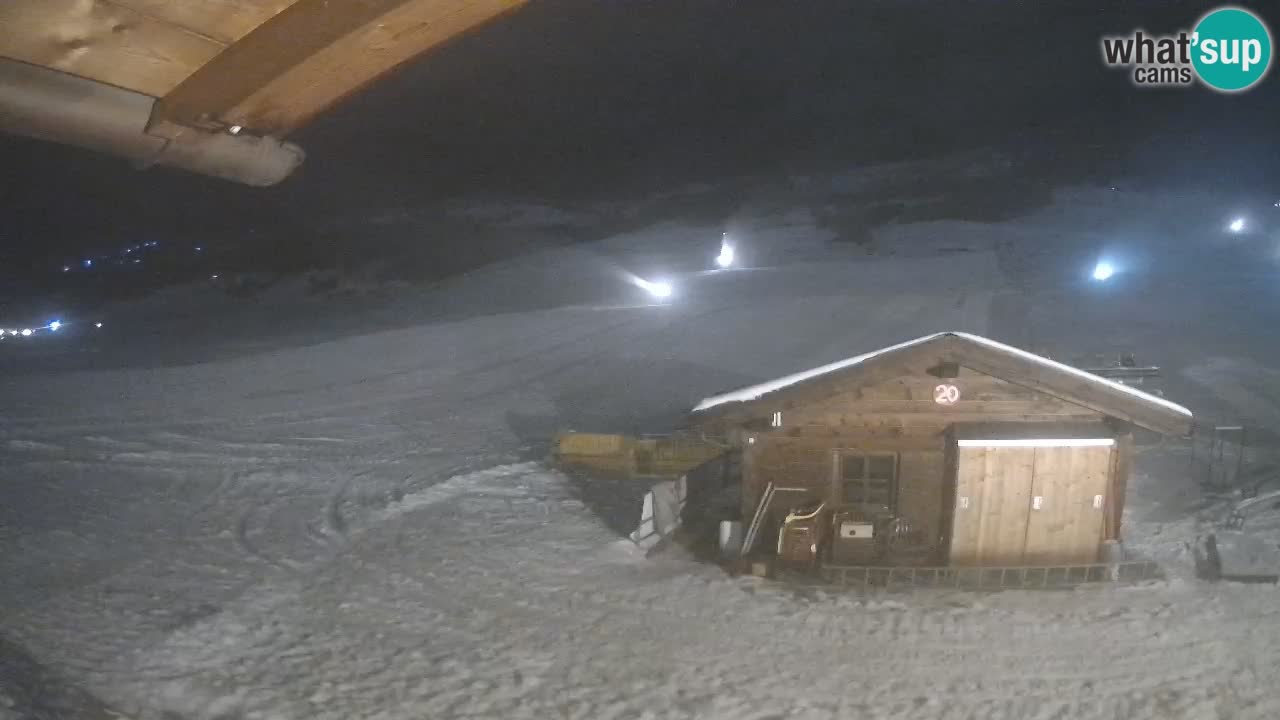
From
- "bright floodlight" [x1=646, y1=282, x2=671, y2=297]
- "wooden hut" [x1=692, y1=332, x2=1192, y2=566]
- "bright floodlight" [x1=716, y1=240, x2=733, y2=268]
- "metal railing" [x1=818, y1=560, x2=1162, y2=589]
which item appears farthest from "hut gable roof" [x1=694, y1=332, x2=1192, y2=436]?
"bright floodlight" [x1=716, y1=240, x2=733, y2=268]

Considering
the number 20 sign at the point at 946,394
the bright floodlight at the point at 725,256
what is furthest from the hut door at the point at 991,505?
the bright floodlight at the point at 725,256

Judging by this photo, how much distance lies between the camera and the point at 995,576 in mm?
11477

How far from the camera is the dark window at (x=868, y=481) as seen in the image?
12.0m

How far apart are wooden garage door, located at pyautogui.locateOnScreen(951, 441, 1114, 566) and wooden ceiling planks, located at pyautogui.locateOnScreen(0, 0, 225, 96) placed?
1130 centimetres

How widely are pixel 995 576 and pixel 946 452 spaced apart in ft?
5.90

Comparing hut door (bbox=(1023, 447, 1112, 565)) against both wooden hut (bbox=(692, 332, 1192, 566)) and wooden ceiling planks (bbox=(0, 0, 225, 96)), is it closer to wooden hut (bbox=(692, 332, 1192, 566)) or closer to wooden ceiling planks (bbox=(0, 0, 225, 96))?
wooden hut (bbox=(692, 332, 1192, 566))

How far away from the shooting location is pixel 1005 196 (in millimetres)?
55875

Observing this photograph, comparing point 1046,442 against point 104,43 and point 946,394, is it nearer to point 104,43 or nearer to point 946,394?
point 946,394

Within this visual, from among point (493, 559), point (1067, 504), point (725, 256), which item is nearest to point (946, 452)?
point (1067, 504)

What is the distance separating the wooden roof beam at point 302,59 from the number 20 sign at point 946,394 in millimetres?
10660

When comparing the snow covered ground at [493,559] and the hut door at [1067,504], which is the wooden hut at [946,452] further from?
the snow covered ground at [493,559]

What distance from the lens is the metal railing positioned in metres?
11.4

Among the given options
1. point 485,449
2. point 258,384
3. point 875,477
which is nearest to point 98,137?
point 875,477

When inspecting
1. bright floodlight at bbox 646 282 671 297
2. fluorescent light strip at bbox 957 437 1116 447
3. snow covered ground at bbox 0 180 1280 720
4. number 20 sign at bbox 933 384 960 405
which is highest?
bright floodlight at bbox 646 282 671 297
